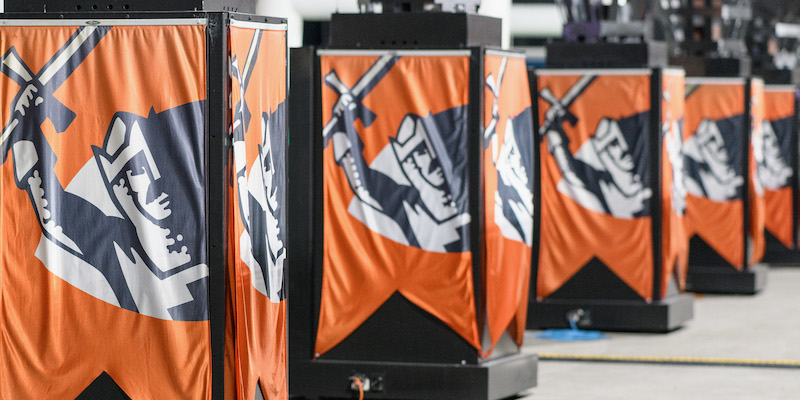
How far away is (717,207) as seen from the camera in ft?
40.4

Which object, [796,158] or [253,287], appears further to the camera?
[796,158]

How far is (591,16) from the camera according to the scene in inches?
396

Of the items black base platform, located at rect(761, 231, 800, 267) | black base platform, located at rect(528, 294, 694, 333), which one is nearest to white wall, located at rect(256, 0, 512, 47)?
black base platform, located at rect(528, 294, 694, 333)

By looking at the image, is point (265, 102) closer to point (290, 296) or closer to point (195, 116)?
point (195, 116)

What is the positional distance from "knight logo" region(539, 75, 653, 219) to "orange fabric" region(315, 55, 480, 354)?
2.99 meters

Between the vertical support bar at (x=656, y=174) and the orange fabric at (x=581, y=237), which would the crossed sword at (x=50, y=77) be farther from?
the vertical support bar at (x=656, y=174)

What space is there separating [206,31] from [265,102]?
477mm

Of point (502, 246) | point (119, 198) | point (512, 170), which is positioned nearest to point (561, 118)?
point (512, 170)

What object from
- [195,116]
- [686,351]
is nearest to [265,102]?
[195,116]

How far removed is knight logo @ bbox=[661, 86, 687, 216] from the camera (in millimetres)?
9938

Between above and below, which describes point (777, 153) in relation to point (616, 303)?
above

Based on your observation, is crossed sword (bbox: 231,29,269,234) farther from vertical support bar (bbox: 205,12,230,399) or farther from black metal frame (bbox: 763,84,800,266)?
black metal frame (bbox: 763,84,800,266)

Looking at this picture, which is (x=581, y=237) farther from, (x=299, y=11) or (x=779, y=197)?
(x=779, y=197)

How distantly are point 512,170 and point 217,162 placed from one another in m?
2.66
